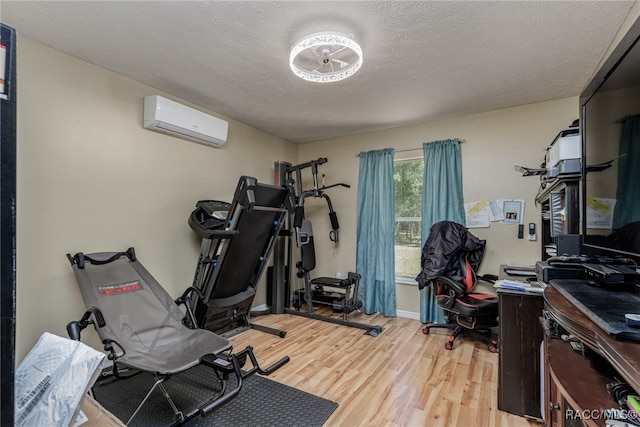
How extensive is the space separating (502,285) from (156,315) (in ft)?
8.45

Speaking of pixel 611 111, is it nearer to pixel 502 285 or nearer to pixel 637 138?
pixel 637 138

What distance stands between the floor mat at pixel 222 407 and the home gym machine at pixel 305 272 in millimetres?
1489

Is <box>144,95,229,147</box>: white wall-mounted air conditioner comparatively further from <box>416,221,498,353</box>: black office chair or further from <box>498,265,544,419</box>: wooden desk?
<box>498,265,544,419</box>: wooden desk

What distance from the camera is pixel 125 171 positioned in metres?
2.64

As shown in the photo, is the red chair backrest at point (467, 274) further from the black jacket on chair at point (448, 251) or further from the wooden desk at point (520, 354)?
the wooden desk at point (520, 354)

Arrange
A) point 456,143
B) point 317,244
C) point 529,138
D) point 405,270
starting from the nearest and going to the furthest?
point 529,138 < point 456,143 < point 405,270 < point 317,244

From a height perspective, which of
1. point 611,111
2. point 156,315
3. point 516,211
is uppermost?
point 611,111

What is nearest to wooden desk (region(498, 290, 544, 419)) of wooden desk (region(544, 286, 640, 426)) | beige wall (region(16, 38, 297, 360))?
wooden desk (region(544, 286, 640, 426))

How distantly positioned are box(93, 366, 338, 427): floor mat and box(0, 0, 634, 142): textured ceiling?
8.14 feet

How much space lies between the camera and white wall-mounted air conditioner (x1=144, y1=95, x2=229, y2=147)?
2.68m

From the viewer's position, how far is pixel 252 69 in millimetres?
2438

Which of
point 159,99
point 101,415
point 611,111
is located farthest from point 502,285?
point 159,99

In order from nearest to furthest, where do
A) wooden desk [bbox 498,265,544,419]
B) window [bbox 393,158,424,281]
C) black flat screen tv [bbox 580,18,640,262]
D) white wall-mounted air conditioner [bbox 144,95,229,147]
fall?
black flat screen tv [bbox 580,18,640,262] → wooden desk [bbox 498,265,544,419] → white wall-mounted air conditioner [bbox 144,95,229,147] → window [bbox 393,158,424,281]

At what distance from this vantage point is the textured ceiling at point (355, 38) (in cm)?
175
